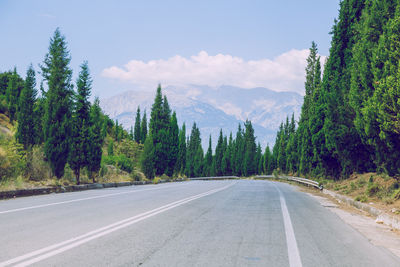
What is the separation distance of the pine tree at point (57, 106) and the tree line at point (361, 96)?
15.0 m

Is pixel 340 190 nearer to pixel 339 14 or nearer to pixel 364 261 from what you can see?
pixel 339 14

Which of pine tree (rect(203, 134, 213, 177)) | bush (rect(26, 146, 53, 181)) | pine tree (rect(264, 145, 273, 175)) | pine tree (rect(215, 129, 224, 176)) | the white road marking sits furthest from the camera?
pine tree (rect(203, 134, 213, 177))

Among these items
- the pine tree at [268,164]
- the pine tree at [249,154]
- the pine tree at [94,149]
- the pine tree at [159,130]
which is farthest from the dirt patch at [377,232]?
the pine tree at [249,154]

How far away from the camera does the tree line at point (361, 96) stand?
40.0ft

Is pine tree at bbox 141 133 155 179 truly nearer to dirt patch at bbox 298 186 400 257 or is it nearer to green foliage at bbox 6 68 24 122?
green foliage at bbox 6 68 24 122

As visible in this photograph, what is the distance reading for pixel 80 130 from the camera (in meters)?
23.2

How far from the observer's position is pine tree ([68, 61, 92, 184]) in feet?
73.8

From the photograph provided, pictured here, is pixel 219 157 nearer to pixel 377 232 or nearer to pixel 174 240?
pixel 377 232

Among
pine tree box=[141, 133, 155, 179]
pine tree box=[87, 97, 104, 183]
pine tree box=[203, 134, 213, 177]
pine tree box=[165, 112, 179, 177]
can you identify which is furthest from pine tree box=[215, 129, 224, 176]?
pine tree box=[87, 97, 104, 183]

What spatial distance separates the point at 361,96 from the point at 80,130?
51.7 feet

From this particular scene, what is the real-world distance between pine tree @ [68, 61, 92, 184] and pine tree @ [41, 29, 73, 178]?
2.61 ft

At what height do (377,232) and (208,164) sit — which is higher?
(208,164)

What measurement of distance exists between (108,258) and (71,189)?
15654mm

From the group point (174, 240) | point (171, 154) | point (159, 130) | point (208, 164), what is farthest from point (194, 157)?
point (174, 240)
